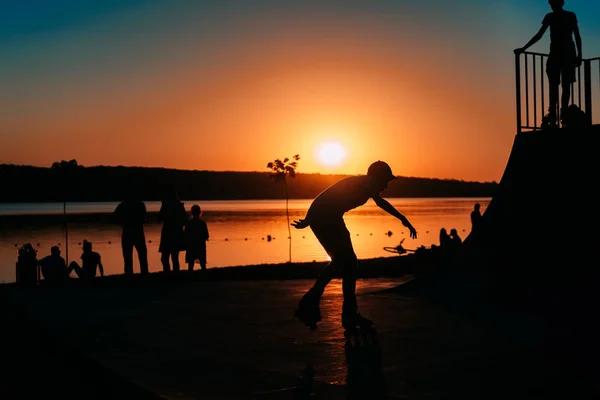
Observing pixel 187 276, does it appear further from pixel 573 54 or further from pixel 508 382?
pixel 508 382

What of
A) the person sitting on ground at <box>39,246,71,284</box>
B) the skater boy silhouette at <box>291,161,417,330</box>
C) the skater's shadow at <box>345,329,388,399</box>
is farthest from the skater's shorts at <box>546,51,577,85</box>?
the person sitting on ground at <box>39,246,71,284</box>

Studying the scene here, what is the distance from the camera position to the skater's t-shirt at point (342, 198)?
7.62m

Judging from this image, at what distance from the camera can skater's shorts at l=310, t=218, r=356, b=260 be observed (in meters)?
7.53

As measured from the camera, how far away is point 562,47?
11.1 metres

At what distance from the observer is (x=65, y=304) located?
33.4 feet

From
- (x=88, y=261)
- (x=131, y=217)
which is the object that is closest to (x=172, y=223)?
(x=131, y=217)

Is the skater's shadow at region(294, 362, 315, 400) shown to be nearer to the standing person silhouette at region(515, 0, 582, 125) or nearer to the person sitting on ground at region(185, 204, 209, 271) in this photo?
the standing person silhouette at region(515, 0, 582, 125)

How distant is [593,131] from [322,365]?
200 inches

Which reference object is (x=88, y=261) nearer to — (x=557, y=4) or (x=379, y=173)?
(x=379, y=173)

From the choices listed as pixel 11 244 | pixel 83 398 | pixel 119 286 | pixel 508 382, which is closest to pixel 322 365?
pixel 508 382

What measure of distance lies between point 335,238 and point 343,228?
0.14 m

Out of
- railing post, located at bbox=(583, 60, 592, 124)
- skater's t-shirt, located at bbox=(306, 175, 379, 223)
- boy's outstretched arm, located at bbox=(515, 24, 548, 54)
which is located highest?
boy's outstretched arm, located at bbox=(515, 24, 548, 54)

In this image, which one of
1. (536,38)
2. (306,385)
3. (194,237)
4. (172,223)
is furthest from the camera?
(194,237)

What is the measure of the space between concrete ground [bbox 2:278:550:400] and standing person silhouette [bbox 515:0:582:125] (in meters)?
4.20
